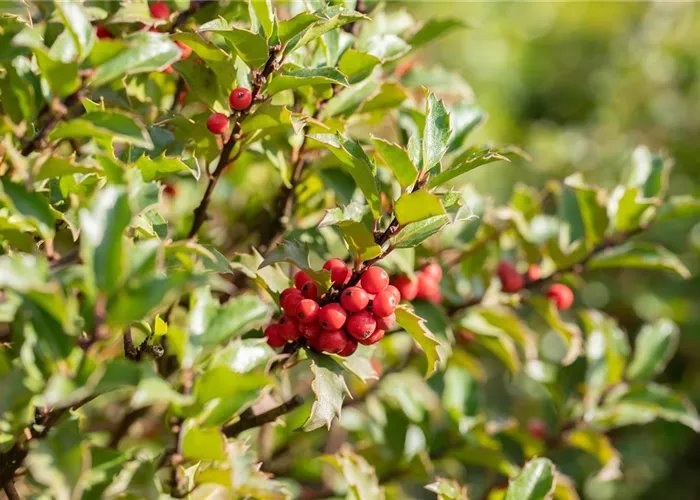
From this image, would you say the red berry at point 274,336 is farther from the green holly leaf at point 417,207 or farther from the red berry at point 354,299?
the green holly leaf at point 417,207

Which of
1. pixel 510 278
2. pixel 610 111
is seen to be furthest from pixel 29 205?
pixel 610 111

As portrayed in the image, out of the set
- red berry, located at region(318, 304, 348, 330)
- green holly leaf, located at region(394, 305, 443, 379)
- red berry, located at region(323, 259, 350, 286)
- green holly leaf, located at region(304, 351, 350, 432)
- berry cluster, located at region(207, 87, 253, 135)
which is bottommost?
green holly leaf, located at region(304, 351, 350, 432)

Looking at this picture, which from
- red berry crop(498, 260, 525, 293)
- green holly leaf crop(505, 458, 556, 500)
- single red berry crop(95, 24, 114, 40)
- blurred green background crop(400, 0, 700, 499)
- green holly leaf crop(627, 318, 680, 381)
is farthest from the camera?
blurred green background crop(400, 0, 700, 499)

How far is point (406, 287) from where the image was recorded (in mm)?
1408

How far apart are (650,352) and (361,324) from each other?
42.9 inches

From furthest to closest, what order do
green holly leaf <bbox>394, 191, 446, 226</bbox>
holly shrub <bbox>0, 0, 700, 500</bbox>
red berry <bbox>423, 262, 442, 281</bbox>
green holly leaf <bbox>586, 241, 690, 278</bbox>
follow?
1. green holly leaf <bbox>586, 241, 690, 278</bbox>
2. red berry <bbox>423, 262, 442, 281</bbox>
3. green holly leaf <bbox>394, 191, 446, 226</bbox>
4. holly shrub <bbox>0, 0, 700, 500</bbox>

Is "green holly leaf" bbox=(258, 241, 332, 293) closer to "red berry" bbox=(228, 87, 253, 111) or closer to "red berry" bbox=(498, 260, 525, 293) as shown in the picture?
"red berry" bbox=(228, 87, 253, 111)

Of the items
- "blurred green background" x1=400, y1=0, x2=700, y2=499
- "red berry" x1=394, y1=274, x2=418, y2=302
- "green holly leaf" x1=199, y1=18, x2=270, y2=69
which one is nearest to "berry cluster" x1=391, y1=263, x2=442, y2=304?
"red berry" x1=394, y1=274, x2=418, y2=302

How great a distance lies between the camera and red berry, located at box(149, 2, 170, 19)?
56.0 inches

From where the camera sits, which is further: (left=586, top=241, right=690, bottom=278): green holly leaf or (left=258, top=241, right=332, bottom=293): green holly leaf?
(left=586, top=241, right=690, bottom=278): green holly leaf

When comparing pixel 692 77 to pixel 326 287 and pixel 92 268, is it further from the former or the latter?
pixel 92 268

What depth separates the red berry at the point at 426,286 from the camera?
4.77 feet

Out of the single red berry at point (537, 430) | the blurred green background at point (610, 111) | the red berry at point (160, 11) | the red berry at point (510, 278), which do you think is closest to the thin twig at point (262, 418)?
the red berry at point (510, 278)

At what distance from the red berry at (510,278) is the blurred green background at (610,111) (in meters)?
0.97
